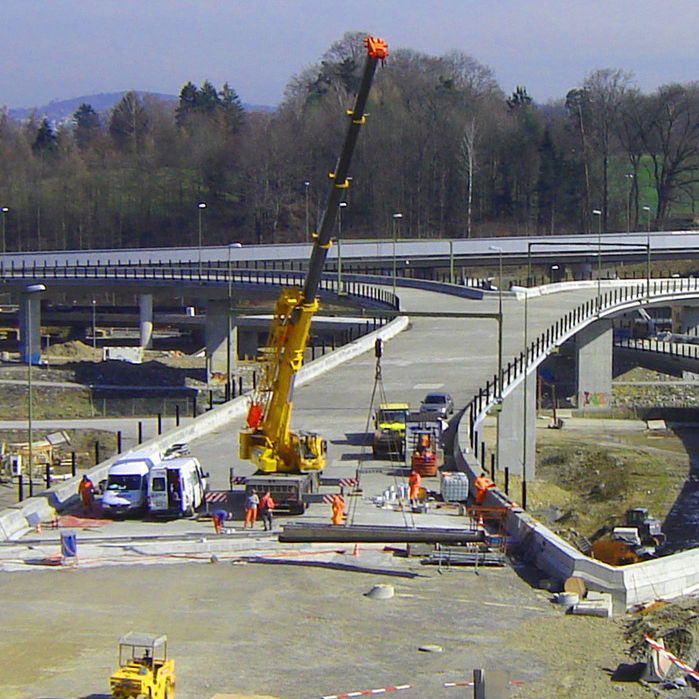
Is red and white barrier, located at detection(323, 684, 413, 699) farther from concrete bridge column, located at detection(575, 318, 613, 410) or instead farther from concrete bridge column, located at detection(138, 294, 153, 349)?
concrete bridge column, located at detection(138, 294, 153, 349)

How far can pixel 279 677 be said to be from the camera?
2173 cm

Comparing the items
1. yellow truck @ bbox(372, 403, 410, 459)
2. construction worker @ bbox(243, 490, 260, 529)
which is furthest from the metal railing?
construction worker @ bbox(243, 490, 260, 529)

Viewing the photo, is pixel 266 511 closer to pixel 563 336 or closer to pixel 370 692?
pixel 370 692

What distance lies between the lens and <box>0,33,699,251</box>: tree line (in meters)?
153

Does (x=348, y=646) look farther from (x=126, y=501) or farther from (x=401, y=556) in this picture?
(x=126, y=501)

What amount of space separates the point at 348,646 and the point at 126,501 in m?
10.0

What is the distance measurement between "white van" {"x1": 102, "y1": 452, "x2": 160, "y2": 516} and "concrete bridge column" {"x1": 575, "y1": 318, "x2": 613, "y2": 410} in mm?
52374

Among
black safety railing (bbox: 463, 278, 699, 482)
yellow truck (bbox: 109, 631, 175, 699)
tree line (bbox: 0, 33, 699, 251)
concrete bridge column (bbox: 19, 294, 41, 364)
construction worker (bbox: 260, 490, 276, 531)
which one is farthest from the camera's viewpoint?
tree line (bbox: 0, 33, 699, 251)

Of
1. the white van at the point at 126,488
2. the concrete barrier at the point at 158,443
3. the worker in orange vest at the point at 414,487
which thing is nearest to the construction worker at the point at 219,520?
the white van at the point at 126,488

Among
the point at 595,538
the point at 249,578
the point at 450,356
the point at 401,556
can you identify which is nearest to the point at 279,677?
the point at 249,578

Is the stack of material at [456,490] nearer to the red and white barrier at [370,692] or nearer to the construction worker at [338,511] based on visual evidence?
the construction worker at [338,511]

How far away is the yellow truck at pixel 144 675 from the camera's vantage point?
760 inches

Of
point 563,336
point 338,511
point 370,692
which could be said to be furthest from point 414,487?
point 563,336

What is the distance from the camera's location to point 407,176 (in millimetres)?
159375
